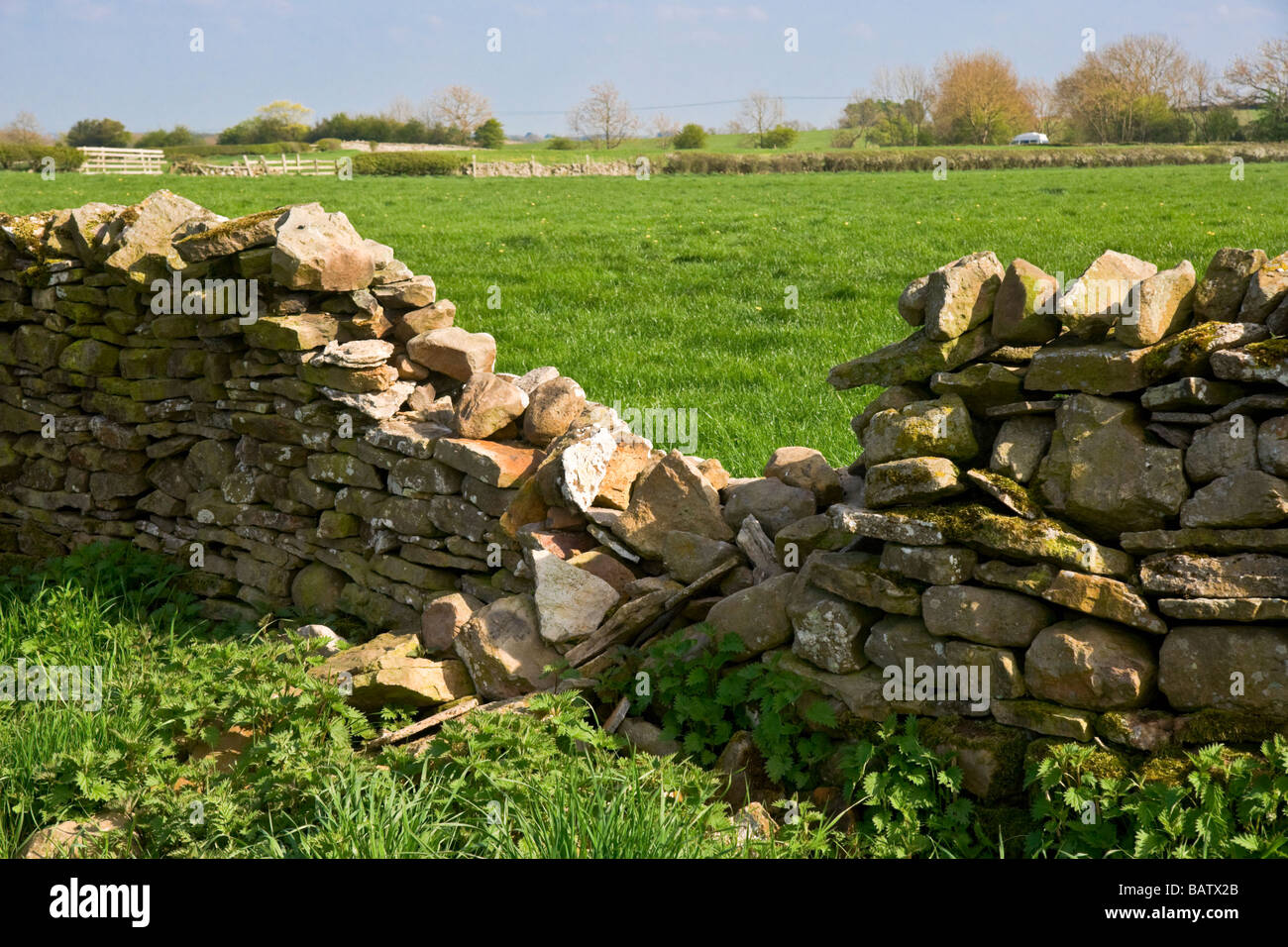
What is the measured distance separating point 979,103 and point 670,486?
46.3 metres

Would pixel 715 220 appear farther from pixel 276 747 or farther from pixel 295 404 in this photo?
pixel 276 747

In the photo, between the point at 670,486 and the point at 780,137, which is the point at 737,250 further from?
the point at 780,137

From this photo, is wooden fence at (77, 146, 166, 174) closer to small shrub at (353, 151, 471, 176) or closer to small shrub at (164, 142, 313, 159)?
→ small shrub at (164, 142, 313, 159)

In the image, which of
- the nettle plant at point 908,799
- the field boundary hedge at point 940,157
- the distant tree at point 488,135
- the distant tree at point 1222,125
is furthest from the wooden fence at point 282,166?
the distant tree at point 1222,125

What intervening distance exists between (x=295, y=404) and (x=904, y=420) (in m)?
3.82

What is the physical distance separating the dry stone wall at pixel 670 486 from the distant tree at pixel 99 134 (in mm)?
51976

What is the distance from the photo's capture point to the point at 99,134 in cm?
5228

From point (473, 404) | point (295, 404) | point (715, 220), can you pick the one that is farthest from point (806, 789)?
point (715, 220)

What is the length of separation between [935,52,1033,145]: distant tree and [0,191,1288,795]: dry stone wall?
44243mm

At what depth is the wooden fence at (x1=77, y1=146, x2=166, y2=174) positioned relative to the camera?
3434 cm

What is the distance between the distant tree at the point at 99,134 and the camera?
51094 millimetres
